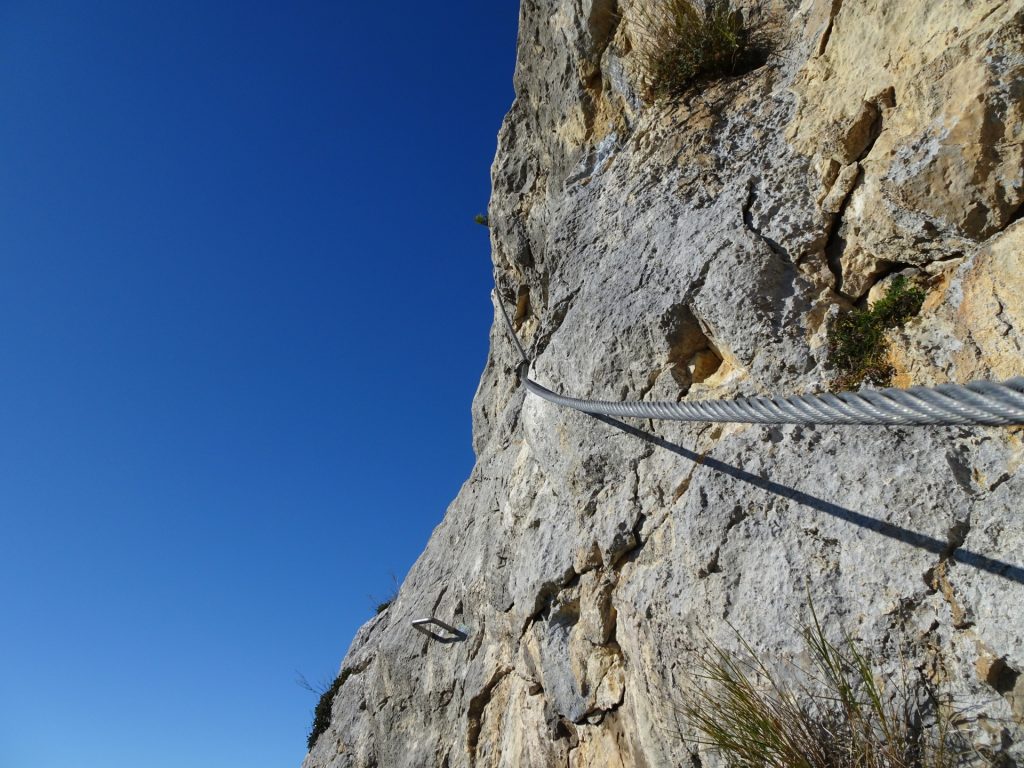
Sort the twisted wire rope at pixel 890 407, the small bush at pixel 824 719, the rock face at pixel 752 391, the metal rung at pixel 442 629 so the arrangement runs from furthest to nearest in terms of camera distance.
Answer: the metal rung at pixel 442 629 → the rock face at pixel 752 391 → the small bush at pixel 824 719 → the twisted wire rope at pixel 890 407

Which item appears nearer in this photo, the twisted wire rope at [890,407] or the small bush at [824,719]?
the twisted wire rope at [890,407]

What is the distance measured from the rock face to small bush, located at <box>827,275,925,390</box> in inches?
3.3

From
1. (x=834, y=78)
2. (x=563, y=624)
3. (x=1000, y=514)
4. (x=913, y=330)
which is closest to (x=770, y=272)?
(x=913, y=330)

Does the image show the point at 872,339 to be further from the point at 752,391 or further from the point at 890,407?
the point at 890,407

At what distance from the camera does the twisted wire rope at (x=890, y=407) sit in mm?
1803

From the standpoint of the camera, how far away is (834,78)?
3.99 m

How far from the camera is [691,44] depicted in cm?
509

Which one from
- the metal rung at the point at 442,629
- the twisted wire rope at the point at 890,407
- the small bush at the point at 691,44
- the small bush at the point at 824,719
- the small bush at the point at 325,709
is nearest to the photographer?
the twisted wire rope at the point at 890,407

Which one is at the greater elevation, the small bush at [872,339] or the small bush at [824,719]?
the small bush at [872,339]

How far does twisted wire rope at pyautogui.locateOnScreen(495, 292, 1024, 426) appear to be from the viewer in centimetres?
180

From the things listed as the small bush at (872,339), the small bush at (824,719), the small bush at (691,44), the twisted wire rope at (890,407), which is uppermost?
the small bush at (691,44)

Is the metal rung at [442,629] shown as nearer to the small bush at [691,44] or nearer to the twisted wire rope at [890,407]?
the twisted wire rope at [890,407]

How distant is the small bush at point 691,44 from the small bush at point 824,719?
3997 millimetres

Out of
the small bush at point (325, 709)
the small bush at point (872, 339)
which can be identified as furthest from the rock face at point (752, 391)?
the small bush at point (325, 709)
